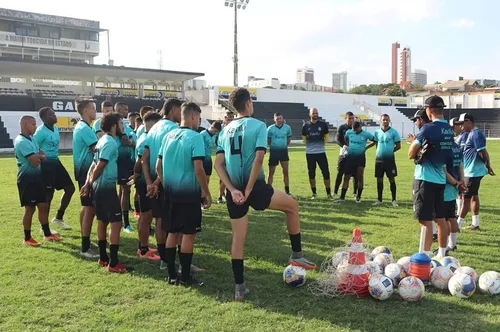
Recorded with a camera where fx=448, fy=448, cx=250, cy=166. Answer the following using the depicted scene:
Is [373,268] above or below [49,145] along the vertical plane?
below

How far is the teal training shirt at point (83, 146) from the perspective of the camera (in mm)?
6562

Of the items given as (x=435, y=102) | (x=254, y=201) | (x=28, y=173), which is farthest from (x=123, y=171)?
(x=435, y=102)

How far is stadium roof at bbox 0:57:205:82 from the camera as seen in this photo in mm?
38281

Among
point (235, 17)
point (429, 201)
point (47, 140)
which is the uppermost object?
point (235, 17)

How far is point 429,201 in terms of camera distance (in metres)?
5.59

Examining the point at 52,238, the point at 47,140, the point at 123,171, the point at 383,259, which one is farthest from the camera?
the point at 123,171

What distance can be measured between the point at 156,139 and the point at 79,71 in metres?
40.1

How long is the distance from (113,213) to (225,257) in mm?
1652

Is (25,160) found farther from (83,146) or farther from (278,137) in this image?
(278,137)

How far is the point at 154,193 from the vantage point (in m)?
5.59

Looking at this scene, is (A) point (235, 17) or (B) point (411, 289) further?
(A) point (235, 17)

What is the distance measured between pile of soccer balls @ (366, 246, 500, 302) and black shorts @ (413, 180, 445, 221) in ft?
2.08

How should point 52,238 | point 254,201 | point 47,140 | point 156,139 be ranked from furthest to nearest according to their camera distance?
1. point 47,140
2. point 52,238
3. point 156,139
4. point 254,201

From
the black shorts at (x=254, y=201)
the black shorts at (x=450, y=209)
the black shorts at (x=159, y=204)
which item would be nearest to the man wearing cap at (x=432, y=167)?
the black shorts at (x=450, y=209)
